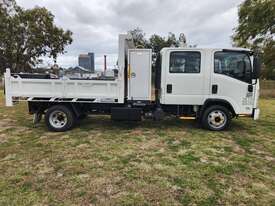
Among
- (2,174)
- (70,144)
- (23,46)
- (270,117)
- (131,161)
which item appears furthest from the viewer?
(23,46)

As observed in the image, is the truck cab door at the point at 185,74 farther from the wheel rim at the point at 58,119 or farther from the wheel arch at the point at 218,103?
the wheel rim at the point at 58,119

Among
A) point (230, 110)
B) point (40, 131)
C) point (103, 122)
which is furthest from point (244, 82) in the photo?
point (40, 131)

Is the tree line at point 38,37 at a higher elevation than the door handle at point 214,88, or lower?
higher

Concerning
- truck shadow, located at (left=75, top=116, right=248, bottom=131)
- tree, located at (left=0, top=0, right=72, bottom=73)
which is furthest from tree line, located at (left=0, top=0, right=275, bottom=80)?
truck shadow, located at (left=75, top=116, right=248, bottom=131)

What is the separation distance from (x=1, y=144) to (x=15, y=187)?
2.55 meters

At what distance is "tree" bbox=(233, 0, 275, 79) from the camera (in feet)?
62.2

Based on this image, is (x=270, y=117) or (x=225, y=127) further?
(x=270, y=117)

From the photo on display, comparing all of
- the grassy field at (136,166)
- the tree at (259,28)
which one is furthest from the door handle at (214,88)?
the tree at (259,28)

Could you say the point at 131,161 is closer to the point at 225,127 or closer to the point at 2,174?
the point at 2,174

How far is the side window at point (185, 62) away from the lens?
6.69m

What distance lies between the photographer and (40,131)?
275 inches

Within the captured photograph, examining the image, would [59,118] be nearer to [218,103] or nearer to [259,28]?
[218,103]

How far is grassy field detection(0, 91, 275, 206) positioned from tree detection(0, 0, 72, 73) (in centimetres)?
2228

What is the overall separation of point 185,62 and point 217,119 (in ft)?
5.99
